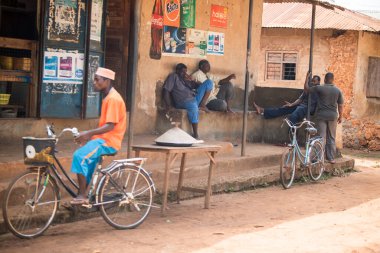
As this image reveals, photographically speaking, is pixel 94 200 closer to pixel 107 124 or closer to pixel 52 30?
pixel 107 124

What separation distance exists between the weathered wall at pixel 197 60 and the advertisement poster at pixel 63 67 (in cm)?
186

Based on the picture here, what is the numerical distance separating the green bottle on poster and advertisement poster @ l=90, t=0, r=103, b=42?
245cm

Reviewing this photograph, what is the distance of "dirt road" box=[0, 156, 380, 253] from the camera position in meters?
6.52

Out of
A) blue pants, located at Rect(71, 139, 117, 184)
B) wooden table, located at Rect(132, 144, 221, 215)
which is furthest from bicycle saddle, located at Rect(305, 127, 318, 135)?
blue pants, located at Rect(71, 139, 117, 184)

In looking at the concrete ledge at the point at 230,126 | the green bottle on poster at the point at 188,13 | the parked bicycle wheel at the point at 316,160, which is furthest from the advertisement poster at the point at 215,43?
the parked bicycle wheel at the point at 316,160

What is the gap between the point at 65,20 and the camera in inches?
372

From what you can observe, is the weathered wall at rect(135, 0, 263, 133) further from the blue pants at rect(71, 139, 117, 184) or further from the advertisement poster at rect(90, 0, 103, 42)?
the blue pants at rect(71, 139, 117, 184)

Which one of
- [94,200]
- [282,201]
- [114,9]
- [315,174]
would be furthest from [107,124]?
[315,174]

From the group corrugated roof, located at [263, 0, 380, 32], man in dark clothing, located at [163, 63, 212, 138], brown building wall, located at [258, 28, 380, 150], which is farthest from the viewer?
brown building wall, located at [258, 28, 380, 150]

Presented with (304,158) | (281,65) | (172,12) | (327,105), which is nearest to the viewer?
(304,158)

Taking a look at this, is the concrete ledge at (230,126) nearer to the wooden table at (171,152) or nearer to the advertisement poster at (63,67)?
the advertisement poster at (63,67)

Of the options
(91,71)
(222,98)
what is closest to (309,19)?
(222,98)

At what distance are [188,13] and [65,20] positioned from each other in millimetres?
3412

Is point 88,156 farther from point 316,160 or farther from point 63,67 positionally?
point 316,160
